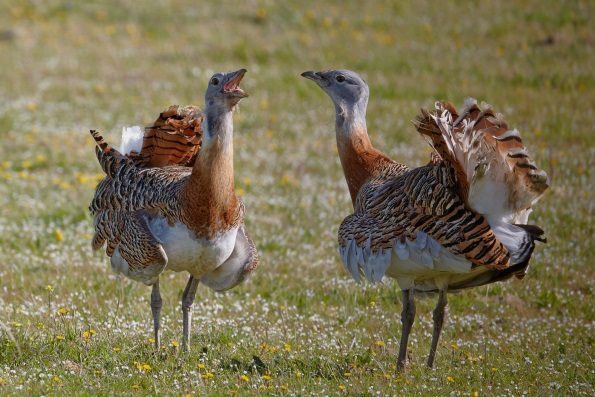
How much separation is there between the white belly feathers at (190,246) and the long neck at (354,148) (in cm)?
104

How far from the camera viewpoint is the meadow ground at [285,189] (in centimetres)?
573

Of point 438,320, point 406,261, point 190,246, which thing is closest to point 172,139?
point 190,246

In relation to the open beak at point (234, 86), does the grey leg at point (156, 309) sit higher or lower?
lower

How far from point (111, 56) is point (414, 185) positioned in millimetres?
10455

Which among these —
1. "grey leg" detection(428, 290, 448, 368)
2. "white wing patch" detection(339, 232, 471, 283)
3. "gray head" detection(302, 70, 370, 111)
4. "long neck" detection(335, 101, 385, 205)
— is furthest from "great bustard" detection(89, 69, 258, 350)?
"grey leg" detection(428, 290, 448, 368)

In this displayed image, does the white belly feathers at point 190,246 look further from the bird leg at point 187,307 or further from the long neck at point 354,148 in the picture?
the long neck at point 354,148

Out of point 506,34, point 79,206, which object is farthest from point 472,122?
point 506,34

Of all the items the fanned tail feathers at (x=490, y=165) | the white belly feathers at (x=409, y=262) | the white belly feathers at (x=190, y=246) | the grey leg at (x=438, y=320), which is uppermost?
the fanned tail feathers at (x=490, y=165)

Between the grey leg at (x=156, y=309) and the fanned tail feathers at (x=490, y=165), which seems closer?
the fanned tail feathers at (x=490, y=165)

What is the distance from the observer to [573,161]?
1080 cm

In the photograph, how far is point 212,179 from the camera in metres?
5.71

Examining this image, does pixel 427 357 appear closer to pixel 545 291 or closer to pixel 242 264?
pixel 242 264

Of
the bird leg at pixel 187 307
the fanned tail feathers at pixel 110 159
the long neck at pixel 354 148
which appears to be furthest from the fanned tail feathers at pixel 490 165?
the fanned tail feathers at pixel 110 159

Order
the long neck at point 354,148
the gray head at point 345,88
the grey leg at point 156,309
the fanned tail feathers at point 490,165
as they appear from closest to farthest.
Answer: the fanned tail feathers at point 490,165
the grey leg at point 156,309
the long neck at point 354,148
the gray head at point 345,88
